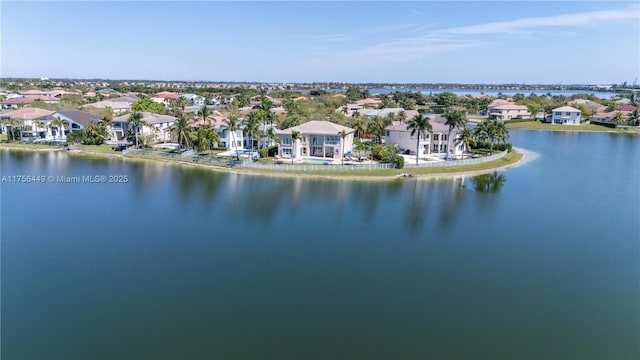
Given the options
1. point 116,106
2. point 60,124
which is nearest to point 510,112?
point 116,106

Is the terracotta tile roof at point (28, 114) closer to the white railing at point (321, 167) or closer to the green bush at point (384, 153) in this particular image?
the white railing at point (321, 167)

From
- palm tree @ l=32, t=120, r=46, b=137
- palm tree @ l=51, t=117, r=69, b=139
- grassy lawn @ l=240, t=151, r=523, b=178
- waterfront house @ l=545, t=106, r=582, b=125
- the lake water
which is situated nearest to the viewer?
the lake water

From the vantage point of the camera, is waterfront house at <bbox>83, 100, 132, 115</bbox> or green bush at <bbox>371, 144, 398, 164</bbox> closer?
green bush at <bbox>371, 144, 398, 164</bbox>

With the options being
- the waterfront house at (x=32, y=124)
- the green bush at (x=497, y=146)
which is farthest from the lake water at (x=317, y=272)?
the waterfront house at (x=32, y=124)

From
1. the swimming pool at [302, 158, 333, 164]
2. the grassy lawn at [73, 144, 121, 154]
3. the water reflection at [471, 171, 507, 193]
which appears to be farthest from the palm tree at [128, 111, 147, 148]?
the water reflection at [471, 171, 507, 193]

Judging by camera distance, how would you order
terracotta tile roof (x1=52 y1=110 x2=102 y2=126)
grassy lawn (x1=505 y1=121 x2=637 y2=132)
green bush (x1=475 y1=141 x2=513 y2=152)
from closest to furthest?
green bush (x1=475 y1=141 x2=513 y2=152) < terracotta tile roof (x1=52 y1=110 x2=102 y2=126) < grassy lawn (x1=505 y1=121 x2=637 y2=132)

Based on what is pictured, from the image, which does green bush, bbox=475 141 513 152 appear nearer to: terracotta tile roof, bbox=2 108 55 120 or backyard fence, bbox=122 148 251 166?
backyard fence, bbox=122 148 251 166

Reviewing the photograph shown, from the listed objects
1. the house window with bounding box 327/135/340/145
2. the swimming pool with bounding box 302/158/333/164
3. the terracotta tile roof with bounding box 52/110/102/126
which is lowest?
the swimming pool with bounding box 302/158/333/164
